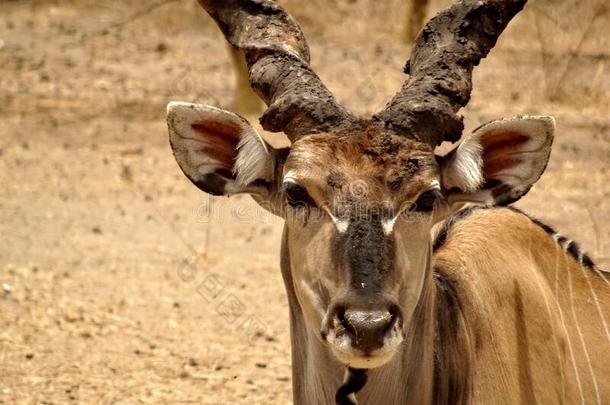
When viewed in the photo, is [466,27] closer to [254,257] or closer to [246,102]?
[254,257]

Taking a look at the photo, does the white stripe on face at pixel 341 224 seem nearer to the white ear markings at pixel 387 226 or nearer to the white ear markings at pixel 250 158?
the white ear markings at pixel 387 226

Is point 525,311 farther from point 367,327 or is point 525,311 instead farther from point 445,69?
point 367,327

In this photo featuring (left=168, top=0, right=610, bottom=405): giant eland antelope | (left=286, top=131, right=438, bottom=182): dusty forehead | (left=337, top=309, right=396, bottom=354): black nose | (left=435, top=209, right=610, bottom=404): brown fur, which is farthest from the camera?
(left=435, top=209, right=610, bottom=404): brown fur

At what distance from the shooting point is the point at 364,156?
14.4 ft

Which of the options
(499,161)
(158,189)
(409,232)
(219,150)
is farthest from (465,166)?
(158,189)

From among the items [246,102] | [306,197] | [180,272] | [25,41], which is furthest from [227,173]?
[25,41]

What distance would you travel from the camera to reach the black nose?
3979 mm

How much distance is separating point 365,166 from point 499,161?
65cm

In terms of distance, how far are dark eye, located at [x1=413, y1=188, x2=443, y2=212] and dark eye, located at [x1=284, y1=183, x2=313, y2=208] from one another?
0.39 meters

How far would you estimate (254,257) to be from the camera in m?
10.3

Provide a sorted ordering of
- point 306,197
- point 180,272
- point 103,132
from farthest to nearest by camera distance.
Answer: point 103,132 → point 180,272 → point 306,197

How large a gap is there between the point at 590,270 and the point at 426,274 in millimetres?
1327

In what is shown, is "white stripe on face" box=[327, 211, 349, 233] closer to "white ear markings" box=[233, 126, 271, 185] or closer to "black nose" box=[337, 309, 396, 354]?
"black nose" box=[337, 309, 396, 354]

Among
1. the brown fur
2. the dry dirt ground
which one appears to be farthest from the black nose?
the dry dirt ground
